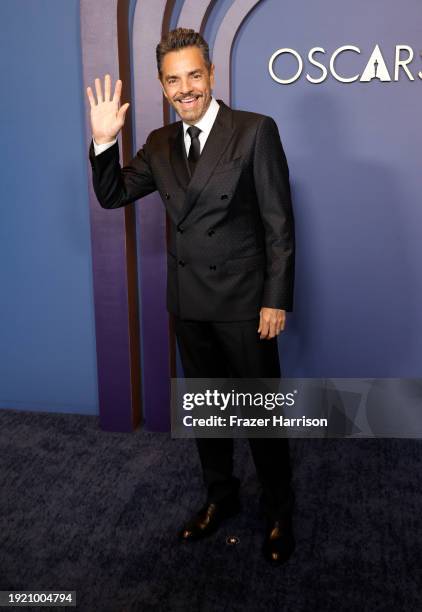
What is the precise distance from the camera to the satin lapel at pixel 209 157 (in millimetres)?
2088

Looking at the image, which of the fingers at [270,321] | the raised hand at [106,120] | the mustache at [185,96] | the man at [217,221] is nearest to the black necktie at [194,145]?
the man at [217,221]

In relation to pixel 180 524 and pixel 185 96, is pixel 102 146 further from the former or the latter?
pixel 180 524

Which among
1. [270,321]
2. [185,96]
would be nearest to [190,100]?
[185,96]

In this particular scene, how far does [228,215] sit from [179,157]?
0.31 metres

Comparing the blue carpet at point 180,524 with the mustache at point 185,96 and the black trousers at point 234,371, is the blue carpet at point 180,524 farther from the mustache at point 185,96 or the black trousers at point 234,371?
the mustache at point 185,96

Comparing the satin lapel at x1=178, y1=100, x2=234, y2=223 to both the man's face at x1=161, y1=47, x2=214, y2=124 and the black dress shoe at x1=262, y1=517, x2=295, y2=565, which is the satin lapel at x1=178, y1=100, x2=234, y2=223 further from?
the black dress shoe at x1=262, y1=517, x2=295, y2=565

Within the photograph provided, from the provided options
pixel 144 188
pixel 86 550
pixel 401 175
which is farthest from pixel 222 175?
pixel 86 550

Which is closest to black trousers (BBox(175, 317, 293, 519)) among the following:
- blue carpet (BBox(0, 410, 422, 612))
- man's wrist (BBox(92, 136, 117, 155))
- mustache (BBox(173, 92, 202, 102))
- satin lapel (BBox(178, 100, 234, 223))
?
blue carpet (BBox(0, 410, 422, 612))

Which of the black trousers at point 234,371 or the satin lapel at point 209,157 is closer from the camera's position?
the satin lapel at point 209,157

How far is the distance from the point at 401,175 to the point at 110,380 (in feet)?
6.08

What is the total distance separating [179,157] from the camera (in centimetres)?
223

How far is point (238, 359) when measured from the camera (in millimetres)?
2246

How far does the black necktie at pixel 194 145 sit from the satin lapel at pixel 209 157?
0.07 m
